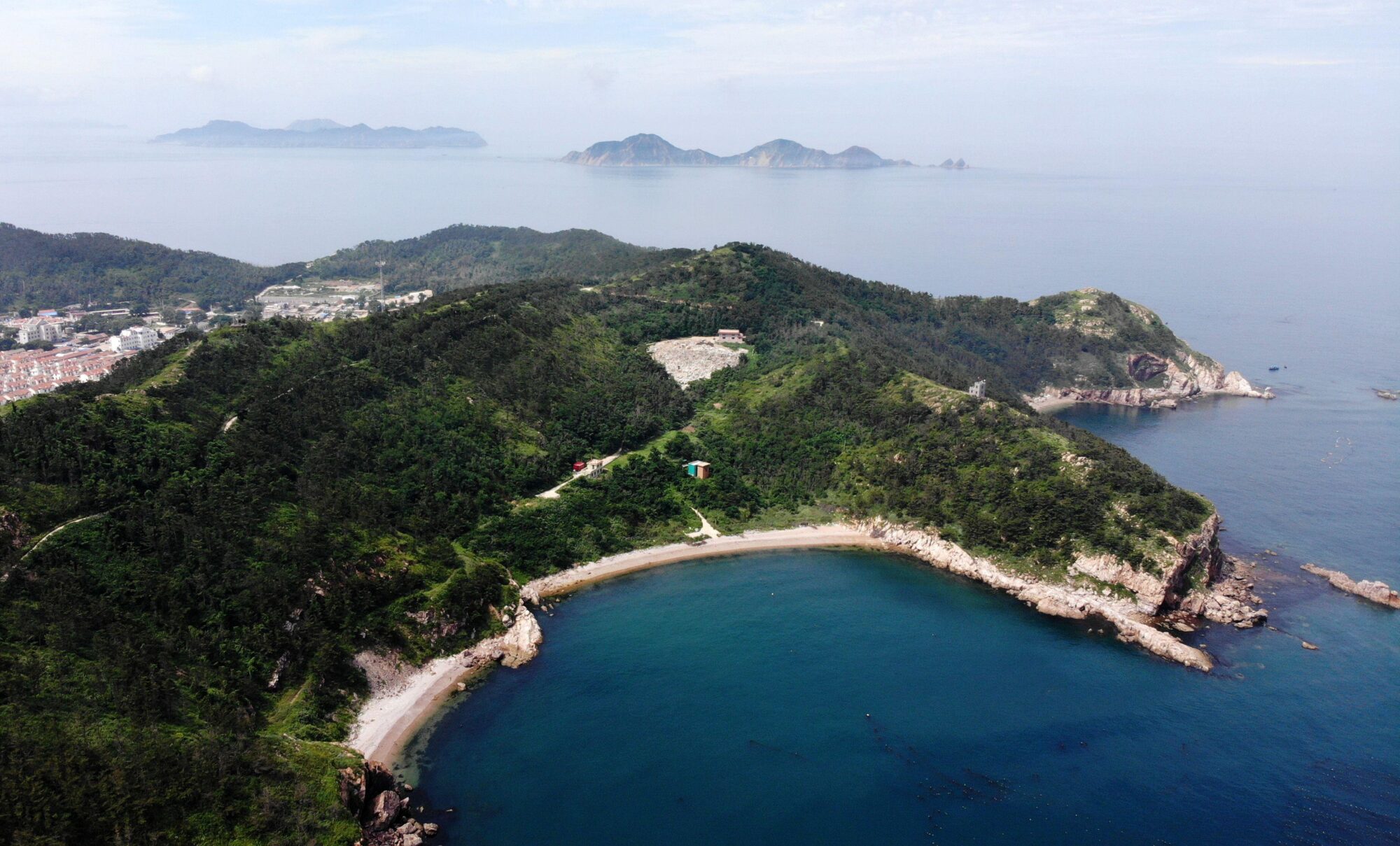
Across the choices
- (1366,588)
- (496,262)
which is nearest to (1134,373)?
(1366,588)

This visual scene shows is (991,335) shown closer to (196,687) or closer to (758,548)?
(758,548)

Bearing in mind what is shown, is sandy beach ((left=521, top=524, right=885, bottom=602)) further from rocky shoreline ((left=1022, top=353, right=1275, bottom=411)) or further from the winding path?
rocky shoreline ((left=1022, top=353, right=1275, bottom=411))

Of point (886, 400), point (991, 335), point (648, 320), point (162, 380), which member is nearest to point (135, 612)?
point (162, 380)

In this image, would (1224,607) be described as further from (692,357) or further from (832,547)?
(692,357)

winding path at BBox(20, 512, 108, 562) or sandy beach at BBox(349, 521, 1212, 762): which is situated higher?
winding path at BBox(20, 512, 108, 562)

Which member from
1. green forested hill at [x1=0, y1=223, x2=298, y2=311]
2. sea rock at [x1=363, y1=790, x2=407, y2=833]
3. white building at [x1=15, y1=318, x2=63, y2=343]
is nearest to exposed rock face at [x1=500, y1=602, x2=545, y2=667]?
sea rock at [x1=363, y1=790, x2=407, y2=833]

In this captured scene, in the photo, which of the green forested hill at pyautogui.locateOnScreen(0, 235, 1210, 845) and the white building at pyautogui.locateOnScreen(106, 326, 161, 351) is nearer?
the green forested hill at pyautogui.locateOnScreen(0, 235, 1210, 845)
